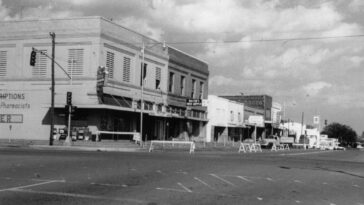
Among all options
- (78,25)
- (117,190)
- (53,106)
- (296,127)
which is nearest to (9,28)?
(78,25)

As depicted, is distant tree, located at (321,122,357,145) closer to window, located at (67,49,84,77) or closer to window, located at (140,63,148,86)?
window, located at (140,63,148,86)

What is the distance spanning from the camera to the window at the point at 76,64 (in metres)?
49.4

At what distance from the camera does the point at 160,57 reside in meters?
61.3

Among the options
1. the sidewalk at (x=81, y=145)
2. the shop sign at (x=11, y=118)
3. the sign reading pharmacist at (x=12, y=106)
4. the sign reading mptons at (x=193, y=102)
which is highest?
the sign reading mptons at (x=193, y=102)

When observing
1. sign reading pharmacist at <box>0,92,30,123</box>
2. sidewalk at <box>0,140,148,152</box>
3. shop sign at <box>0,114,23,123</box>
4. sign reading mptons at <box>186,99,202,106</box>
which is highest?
sign reading mptons at <box>186,99,202,106</box>

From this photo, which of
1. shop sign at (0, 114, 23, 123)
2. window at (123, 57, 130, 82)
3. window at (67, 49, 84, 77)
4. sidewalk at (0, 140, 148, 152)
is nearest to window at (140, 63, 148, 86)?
window at (123, 57, 130, 82)

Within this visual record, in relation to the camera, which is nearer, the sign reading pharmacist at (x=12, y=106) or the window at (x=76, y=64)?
the window at (x=76, y=64)

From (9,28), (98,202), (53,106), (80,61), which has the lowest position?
(98,202)

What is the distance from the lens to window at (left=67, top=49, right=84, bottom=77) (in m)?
49.4

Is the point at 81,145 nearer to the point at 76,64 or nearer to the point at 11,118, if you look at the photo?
the point at 76,64

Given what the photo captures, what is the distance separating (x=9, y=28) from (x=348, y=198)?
4516 centimetres

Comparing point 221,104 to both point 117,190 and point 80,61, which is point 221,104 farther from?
point 117,190

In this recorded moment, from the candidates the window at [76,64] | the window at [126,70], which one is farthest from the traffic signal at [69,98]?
the window at [126,70]

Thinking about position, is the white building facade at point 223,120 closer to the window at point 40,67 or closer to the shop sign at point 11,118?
the window at point 40,67
